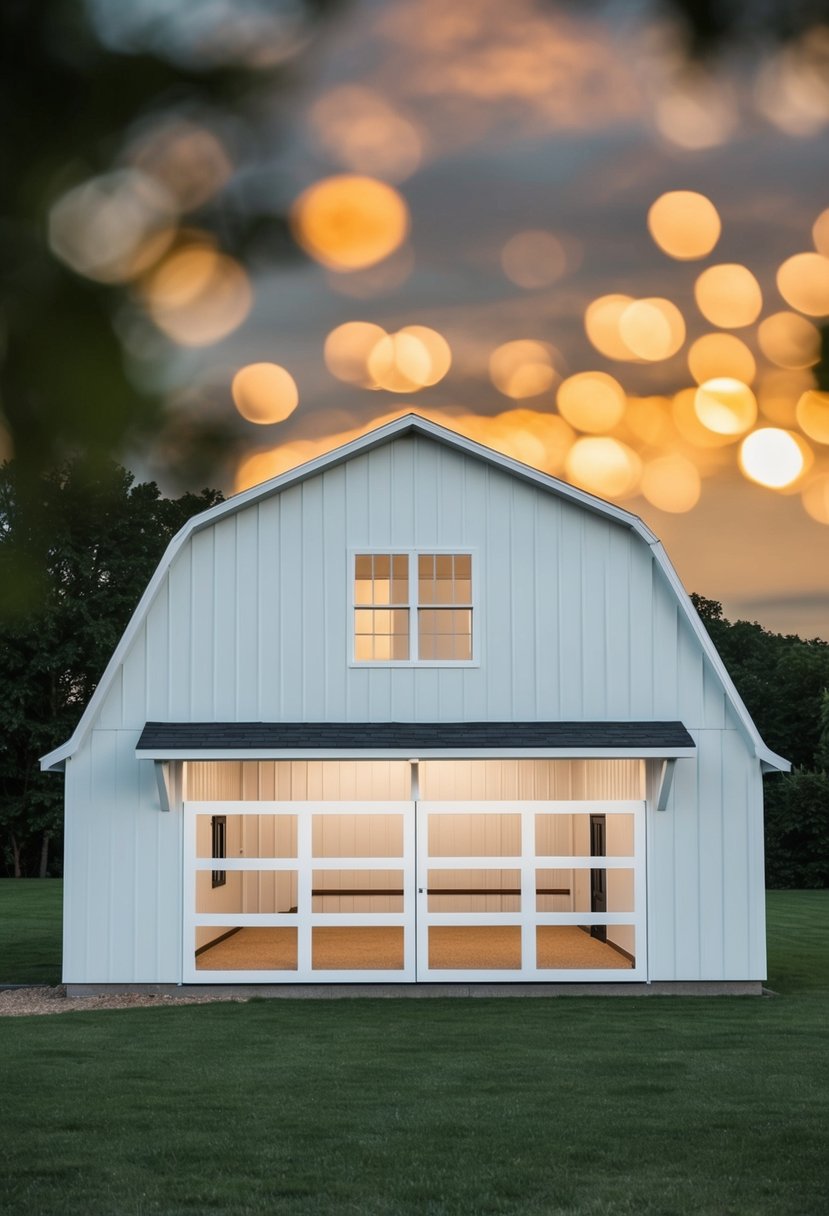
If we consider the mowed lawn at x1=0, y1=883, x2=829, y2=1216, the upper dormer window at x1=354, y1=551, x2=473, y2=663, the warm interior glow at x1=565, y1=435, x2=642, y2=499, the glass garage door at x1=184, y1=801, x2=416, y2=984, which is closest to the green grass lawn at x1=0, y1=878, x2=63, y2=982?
the glass garage door at x1=184, y1=801, x2=416, y2=984

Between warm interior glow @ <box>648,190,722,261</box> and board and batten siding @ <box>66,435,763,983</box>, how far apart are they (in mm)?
15300

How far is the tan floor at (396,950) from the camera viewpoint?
17.4 m

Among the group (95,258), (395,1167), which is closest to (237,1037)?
(395,1167)

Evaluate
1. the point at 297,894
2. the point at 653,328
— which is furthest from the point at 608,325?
the point at 297,894

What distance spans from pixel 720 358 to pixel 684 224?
15 centimetres

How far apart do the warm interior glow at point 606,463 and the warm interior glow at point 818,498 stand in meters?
0.22

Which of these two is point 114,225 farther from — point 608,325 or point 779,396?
point 779,396

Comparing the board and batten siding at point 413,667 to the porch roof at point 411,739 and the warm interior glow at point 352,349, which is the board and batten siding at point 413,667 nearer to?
the porch roof at point 411,739

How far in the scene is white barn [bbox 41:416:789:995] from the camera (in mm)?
16203

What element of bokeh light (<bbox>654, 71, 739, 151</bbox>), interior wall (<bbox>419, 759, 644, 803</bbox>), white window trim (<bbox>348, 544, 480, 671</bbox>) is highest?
white window trim (<bbox>348, 544, 480, 671</bbox>)

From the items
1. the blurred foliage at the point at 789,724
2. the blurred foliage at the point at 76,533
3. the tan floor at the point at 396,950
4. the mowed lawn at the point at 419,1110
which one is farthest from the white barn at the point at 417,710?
the blurred foliage at the point at 789,724

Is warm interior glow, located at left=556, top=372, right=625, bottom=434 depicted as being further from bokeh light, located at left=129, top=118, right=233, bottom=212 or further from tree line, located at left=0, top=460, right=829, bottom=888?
tree line, located at left=0, top=460, right=829, bottom=888

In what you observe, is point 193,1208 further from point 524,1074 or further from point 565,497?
point 565,497

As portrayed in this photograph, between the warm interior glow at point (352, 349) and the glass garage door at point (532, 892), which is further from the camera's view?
the glass garage door at point (532, 892)
